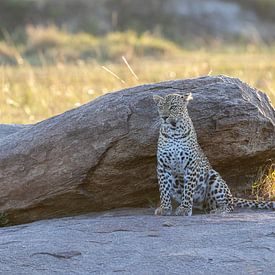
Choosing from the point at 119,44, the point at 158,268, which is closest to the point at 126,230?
the point at 158,268

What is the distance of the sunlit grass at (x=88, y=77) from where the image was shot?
13719mm

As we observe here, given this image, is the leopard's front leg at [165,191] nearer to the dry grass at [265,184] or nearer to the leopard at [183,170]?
the leopard at [183,170]

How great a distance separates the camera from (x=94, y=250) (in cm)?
630

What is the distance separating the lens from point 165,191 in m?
7.59

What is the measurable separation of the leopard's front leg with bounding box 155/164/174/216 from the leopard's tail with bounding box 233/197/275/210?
59 cm

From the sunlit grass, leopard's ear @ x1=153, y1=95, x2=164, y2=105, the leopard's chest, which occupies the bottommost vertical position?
the leopard's chest

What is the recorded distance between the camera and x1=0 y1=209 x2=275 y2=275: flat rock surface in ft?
19.3

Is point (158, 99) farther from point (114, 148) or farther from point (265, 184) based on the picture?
point (265, 184)

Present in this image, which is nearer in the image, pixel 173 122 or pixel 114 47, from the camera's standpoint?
pixel 173 122

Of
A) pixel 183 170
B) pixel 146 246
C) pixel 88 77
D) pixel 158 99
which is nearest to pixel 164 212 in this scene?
pixel 183 170

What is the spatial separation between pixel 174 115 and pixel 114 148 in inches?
22.3

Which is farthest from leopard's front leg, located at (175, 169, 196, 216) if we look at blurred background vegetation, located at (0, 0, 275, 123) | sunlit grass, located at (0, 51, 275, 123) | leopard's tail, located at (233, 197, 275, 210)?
sunlit grass, located at (0, 51, 275, 123)

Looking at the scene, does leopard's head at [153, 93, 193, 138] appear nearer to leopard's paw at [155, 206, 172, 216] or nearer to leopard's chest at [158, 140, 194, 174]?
leopard's chest at [158, 140, 194, 174]

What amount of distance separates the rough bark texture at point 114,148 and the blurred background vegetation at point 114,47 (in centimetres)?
138
